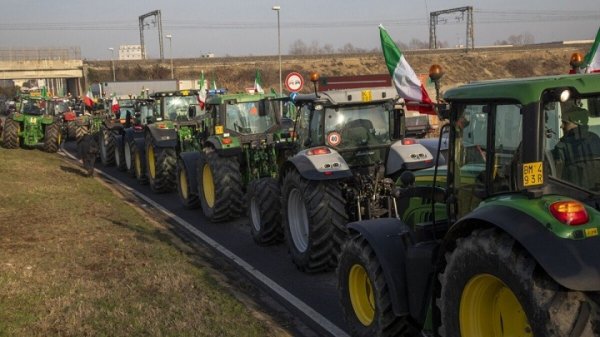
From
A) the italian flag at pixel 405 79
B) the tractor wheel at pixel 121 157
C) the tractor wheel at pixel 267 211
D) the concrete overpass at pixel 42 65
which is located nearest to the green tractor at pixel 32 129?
the tractor wheel at pixel 121 157

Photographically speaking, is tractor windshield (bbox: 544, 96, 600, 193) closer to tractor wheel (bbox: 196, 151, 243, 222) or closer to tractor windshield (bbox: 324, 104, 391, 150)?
tractor windshield (bbox: 324, 104, 391, 150)

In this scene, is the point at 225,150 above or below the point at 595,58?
below

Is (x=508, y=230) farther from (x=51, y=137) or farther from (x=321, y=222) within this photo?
(x=51, y=137)

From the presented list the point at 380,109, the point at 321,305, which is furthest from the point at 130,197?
the point at 321,305

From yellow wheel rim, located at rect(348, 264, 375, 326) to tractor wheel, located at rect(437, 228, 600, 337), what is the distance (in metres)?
1.19

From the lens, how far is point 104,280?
6594mm

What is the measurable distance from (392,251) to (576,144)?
1.60 metres

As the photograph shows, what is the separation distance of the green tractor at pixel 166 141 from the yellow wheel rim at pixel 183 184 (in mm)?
1412

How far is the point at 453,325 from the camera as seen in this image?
3.50 m

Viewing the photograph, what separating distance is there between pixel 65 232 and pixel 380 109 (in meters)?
4.95

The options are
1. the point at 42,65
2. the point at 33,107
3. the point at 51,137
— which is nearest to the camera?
the point at 51,137

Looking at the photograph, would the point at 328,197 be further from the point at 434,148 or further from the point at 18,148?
the point at 18,148

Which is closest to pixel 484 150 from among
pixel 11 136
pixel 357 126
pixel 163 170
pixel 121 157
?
pixel 357 126

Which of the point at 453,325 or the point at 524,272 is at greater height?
the point at 524,272
